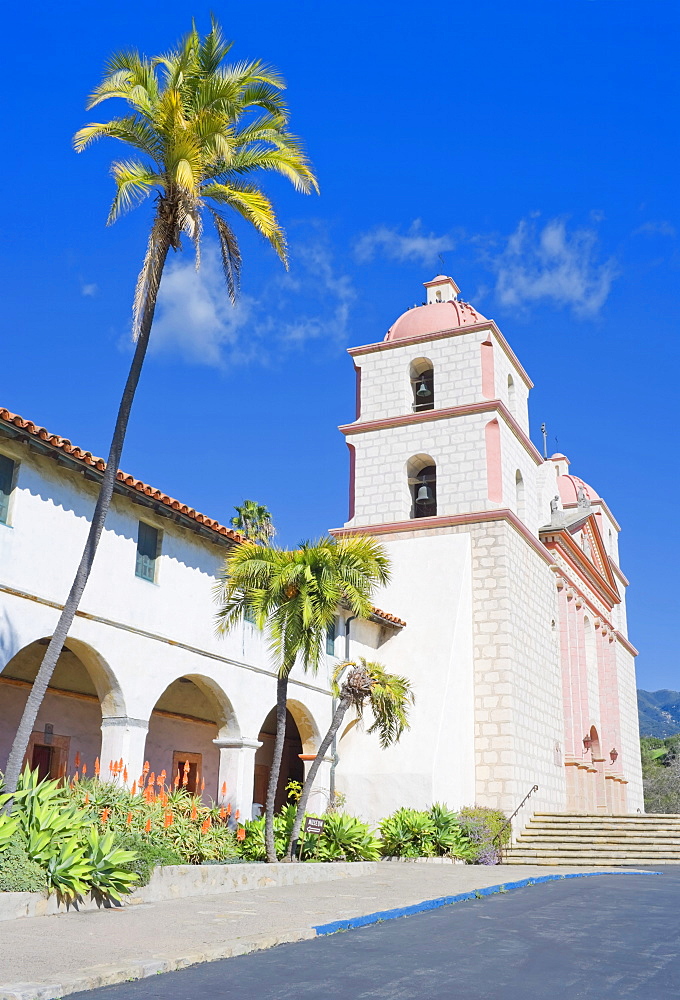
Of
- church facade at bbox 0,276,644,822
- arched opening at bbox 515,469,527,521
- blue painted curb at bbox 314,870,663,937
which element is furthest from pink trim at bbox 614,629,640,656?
blue painted curb at bbox 314,870,663,937

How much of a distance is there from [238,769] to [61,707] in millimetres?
3377

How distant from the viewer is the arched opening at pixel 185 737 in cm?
1961

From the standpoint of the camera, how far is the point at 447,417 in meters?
27.3

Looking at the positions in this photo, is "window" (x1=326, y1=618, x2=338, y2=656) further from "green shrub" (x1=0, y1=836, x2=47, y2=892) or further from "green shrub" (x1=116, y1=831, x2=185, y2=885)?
"green shrub" (x1=0, y1=836, x2=47, y2=892)

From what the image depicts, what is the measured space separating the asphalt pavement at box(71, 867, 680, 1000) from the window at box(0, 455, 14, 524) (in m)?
7.37

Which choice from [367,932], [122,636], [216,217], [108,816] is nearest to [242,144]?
[216,217]

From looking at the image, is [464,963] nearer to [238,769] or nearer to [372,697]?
[372,697]

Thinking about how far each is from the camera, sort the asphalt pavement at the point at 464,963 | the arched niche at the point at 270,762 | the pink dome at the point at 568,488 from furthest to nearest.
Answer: the pink dome at the point at 568,488
the arched niche at the point at 270,762
the asphalt pavement at the point at 464,963

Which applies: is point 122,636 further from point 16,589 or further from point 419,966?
point 419,966

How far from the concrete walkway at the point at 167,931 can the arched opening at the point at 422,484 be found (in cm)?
1445

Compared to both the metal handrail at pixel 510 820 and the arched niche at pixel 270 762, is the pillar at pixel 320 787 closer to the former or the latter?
the arched niche at pixel 270 762

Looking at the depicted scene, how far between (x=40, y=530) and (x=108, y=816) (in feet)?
13.5

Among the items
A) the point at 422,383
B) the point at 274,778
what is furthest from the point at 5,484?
the point at 422,383

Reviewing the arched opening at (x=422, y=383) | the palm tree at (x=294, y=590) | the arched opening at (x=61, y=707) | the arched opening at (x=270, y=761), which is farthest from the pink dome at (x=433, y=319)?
the arched opening at (x=61, y=707)
